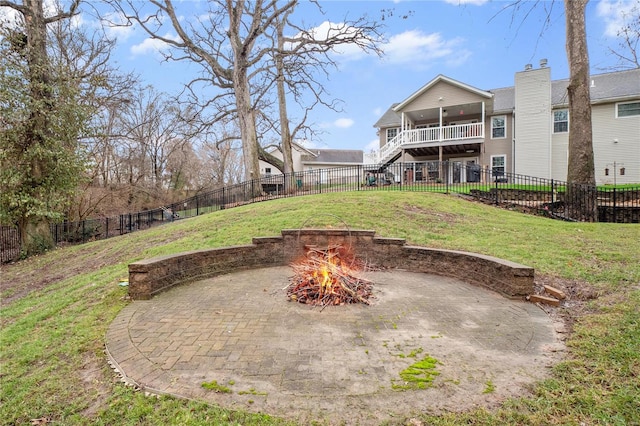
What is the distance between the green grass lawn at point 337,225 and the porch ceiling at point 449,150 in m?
12.6

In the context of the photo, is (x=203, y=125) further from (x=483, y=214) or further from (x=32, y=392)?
(x=32, y=392)

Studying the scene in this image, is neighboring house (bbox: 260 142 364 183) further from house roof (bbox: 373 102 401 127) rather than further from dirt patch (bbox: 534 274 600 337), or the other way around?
dirt patch (bbox: 534 274 600 337)

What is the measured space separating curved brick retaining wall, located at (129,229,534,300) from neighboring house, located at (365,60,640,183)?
42.6 ft

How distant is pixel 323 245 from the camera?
22.1ft

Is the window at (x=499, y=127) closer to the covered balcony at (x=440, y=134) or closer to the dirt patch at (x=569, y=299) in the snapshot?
the covered balcony at (x=440, y=134)

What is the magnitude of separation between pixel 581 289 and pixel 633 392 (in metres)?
2.72

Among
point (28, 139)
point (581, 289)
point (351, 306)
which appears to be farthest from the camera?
point (28, 139)

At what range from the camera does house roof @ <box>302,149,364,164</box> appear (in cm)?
4397

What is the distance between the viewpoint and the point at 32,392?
2.61 metres

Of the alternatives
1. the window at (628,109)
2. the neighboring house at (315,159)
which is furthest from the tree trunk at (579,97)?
the neighboring house at (315,159)

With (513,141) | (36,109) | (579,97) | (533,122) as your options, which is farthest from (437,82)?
(36,109)

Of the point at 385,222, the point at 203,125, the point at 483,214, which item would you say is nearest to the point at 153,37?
the point at 203,125

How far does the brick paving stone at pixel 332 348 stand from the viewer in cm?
236

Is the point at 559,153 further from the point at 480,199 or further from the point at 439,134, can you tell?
the point at 480,199
